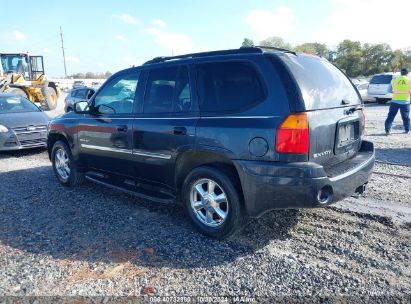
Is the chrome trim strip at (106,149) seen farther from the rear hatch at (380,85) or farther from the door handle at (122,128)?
the rear hatch at (380,85)

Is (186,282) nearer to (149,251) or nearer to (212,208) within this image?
(149,251)

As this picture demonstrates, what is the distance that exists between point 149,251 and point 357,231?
2225 millimetres

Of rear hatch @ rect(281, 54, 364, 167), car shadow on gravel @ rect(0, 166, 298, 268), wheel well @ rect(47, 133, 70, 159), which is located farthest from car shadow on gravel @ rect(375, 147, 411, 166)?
wheel well @ rect(47, 133, 70, 159)

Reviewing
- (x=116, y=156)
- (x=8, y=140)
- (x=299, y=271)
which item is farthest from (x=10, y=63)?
(x=299, y=271)

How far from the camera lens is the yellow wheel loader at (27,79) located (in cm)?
1802

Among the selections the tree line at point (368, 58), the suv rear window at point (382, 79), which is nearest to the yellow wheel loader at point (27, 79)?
the suv rear window at point (382, 79)

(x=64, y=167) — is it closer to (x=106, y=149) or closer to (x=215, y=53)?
(x=106, y=149)

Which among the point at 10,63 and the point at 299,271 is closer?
the point at 299,271

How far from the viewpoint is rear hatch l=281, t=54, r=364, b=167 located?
3125 millimetres

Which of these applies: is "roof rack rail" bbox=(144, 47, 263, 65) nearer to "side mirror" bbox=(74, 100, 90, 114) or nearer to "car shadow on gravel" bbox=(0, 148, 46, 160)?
"side mirror" bbox=(74, 100, 90, 114)

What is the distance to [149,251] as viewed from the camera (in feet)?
11.4

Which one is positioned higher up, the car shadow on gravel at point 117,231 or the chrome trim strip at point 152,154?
the chrome trim strip at point 152,154

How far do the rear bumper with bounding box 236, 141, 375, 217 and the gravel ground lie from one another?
1.74 ft

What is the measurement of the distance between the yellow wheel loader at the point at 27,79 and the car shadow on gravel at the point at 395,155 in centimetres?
1664
